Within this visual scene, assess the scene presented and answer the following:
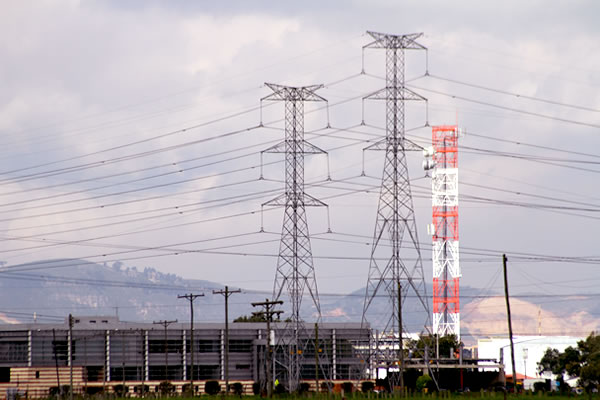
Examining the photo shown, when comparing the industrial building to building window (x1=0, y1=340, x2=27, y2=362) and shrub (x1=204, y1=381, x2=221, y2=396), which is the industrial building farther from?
shrub (x1=204, y1=381, x2=221, y2=396)

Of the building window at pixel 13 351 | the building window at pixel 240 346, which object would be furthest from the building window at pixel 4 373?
the building window at pixel 240 346

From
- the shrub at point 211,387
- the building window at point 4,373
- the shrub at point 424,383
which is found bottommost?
the shrub at point 211,387

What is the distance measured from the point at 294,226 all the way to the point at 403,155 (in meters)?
14.0

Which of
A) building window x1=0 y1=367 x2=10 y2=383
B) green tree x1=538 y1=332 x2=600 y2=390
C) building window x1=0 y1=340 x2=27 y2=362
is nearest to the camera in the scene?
green tree x1=538 y1=332 x2=600 y2=390

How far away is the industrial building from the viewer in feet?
520

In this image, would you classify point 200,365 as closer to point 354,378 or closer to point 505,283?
point 354,378

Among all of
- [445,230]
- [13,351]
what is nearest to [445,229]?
[445,230]

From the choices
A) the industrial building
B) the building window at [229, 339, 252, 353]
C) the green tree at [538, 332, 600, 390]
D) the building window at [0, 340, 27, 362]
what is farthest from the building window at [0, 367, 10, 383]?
the green tree at [538, 332, 600, 390]

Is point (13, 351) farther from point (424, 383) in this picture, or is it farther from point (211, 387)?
point (424, 383)

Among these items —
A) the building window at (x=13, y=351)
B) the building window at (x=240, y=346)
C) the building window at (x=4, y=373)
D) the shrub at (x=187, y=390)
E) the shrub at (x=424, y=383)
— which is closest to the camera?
the shrub at (x=424, y=383)

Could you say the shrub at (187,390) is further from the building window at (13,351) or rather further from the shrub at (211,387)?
the building window at (13,351)

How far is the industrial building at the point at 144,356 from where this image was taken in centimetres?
15862

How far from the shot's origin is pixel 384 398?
86.9 m

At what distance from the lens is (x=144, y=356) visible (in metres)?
162
